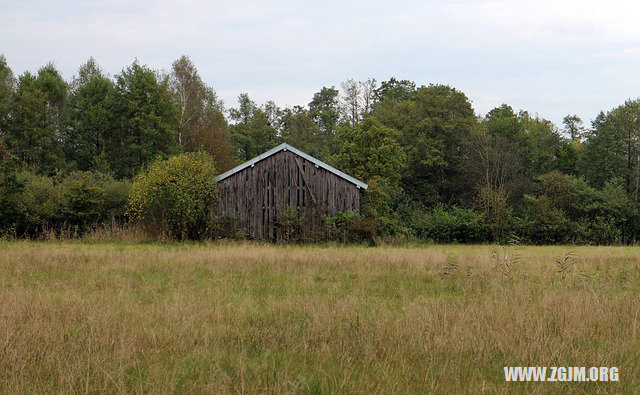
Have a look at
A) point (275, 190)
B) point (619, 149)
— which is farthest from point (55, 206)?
point (619, 149)

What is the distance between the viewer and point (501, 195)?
47.1 m

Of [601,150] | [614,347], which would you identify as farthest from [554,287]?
[601,150]

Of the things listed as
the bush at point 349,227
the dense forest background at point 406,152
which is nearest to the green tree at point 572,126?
the dense forest background at point 406,152

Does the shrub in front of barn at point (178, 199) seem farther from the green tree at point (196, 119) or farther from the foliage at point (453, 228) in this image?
the green tree at point (196, 119)

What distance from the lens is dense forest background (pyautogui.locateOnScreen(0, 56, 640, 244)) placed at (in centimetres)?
4650

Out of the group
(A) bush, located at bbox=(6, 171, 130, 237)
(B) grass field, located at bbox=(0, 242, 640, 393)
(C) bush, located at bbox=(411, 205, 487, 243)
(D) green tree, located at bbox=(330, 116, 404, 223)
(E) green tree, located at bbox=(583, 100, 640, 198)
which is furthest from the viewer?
(E) green tree, located at bbox=(583, 100, 640, 198)

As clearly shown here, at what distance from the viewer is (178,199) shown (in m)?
30.8

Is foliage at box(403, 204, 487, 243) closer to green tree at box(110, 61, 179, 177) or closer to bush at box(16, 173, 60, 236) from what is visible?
green tree at box(110, 61, 179, 177)

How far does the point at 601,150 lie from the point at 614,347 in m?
54.3

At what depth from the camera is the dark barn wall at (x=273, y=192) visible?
32031 mm

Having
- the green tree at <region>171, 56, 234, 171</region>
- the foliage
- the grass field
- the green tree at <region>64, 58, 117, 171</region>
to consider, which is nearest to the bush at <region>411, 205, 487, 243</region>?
the foliage

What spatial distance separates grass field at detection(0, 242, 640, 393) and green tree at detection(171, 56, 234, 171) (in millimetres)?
48538

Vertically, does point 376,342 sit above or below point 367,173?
below

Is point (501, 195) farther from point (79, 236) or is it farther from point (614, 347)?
point (614, 347)
